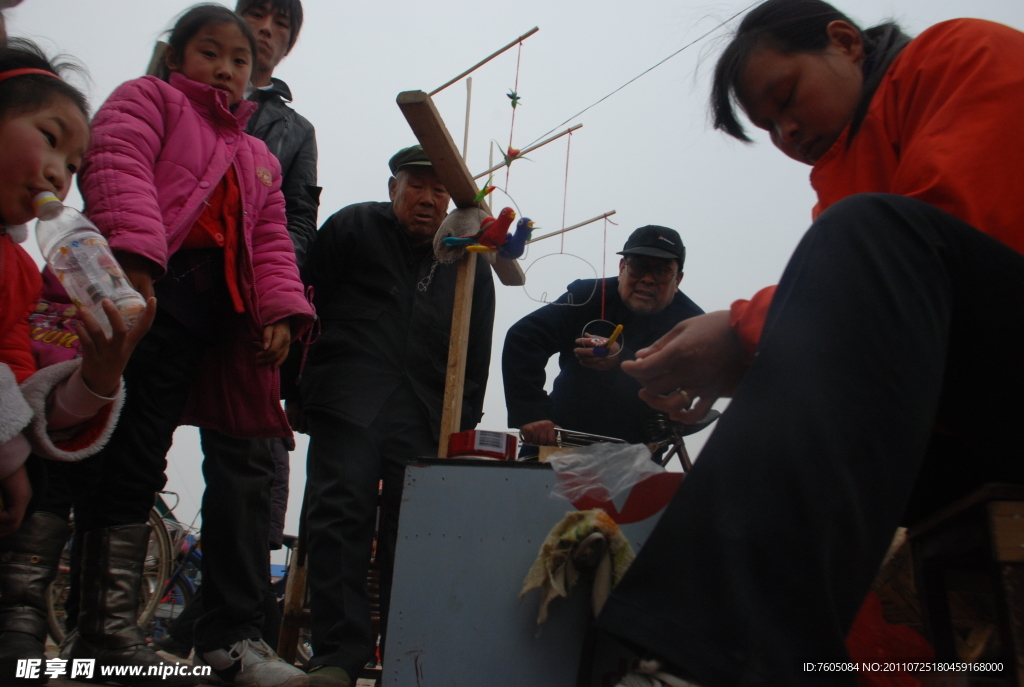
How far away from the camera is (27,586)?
1.20 m

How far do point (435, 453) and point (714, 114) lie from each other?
49.8 inches

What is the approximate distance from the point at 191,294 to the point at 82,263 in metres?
0.32

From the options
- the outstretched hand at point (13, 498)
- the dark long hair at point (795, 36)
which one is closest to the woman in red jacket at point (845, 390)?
the dark long hair at point (795, 36)

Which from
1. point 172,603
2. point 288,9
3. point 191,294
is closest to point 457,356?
point 191,294

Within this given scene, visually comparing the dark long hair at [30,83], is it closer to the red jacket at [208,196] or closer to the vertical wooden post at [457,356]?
the red jacket at [208,196]

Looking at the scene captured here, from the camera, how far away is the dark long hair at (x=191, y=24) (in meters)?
1.63

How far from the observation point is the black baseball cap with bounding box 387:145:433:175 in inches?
92.5

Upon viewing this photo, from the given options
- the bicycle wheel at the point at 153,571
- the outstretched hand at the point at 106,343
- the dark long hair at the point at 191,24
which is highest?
the dark long hair at the point at 191,24

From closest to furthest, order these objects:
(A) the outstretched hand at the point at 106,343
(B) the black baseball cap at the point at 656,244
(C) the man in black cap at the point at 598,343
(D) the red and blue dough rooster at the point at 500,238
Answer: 1. (A) the outstretched hand at the point at 106,343
2. (D) the red and blue dough rooster at the point at 500,238
3. (C) the man in black cap at the point at 598,343
4. (B) the black baseball cap at the point at 656,244

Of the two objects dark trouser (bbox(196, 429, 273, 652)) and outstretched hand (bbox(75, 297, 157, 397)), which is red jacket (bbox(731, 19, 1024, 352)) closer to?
outstretched hand (bbox(75, 297, 157, 397))

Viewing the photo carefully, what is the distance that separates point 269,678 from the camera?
140 cm

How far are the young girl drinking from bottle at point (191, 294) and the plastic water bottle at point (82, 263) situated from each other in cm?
9

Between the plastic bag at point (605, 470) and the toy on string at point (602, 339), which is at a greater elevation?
the toy on string at point (602, 339)

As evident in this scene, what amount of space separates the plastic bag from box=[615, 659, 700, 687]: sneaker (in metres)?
0.49
